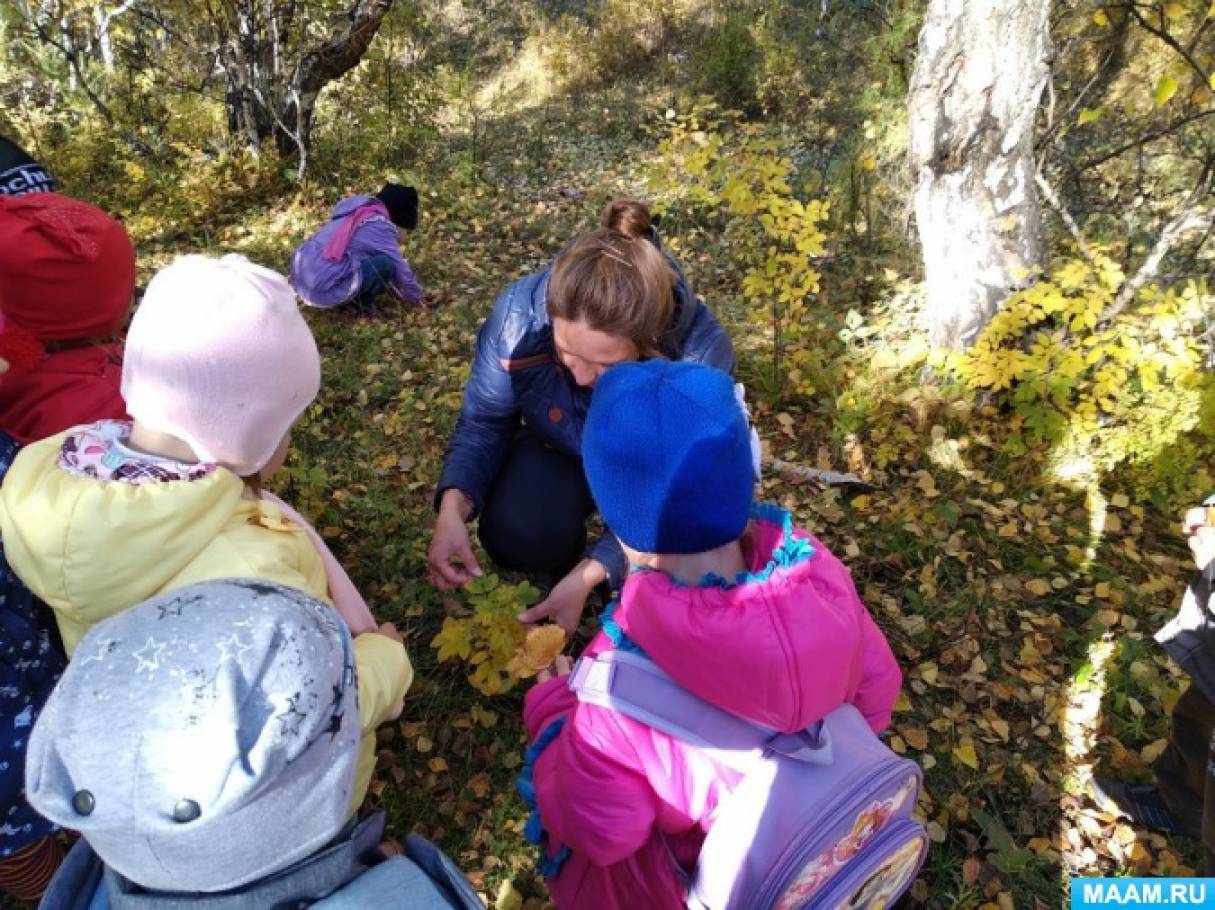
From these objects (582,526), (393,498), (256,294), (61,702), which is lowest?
(393,498)

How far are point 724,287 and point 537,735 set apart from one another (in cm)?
404

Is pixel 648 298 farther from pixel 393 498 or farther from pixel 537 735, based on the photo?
pixel 393 498

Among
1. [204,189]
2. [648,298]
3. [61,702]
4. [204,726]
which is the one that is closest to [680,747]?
[204,726]

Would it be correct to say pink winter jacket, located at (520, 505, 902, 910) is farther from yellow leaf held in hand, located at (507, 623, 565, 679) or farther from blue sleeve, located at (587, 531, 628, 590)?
blue sleeve, located at (587, 531, 628, 590)

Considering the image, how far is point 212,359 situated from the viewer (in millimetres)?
1359

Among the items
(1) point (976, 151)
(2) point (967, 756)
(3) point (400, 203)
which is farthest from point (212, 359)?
(3) point (400, 203)

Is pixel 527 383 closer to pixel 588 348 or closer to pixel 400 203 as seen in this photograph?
pixel 588 348

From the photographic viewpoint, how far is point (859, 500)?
320cm

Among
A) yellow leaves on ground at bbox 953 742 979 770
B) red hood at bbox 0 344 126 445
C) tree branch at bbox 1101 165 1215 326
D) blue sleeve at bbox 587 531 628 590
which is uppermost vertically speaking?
tree branch at bbox 1101 165 1215 326

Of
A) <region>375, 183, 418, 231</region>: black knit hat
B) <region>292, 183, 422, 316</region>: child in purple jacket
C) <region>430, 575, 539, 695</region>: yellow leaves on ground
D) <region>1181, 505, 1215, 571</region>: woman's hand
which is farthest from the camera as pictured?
<region>375, 183, 418, 231</region>: black knit hat

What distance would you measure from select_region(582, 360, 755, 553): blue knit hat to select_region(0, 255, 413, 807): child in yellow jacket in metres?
0.56

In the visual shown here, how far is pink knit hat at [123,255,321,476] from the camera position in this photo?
1354 mm

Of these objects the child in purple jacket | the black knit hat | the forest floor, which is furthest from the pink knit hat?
the black knit hat

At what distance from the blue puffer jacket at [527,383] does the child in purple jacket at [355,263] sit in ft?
8.22
